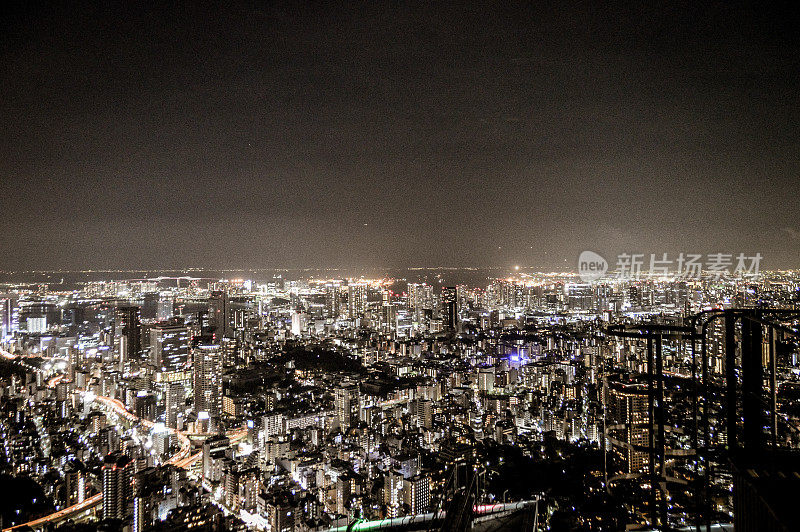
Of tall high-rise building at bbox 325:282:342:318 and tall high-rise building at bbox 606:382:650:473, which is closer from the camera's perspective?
tall high-rise building at bbox 606:382:650:473

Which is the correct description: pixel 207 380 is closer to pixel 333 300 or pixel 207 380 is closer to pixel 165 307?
pixel 165 307

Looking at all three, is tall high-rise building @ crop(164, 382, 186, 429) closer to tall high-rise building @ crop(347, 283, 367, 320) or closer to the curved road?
the curved road

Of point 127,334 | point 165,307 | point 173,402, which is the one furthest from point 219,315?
point 173,402

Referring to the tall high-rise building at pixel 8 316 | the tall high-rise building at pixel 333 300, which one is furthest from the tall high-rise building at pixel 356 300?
the tall high-rise building at pixel 8 316

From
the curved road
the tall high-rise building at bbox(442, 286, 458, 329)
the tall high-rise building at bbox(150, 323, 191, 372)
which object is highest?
the tall high-rise building at bbox(442, 286, 458, 329)

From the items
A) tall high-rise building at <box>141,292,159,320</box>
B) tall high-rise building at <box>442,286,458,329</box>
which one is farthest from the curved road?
tall high-rise building at <box>442,286,458,329</box>

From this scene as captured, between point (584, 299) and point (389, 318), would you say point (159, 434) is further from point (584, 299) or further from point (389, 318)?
point (389, 318)
